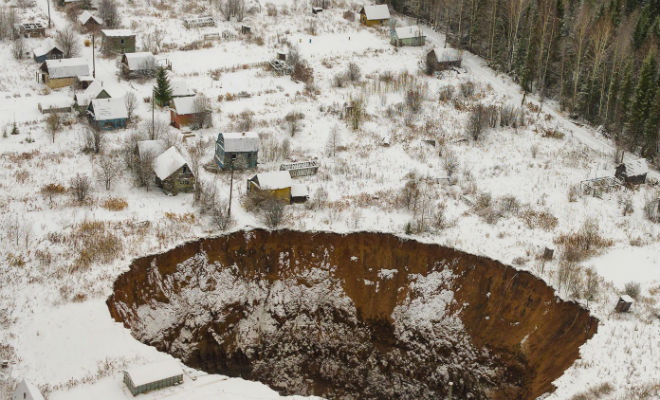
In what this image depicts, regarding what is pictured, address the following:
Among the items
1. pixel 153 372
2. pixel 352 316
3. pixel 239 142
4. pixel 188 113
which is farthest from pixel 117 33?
pixel 153 372

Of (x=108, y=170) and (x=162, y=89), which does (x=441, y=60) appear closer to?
(x=162, y=89)

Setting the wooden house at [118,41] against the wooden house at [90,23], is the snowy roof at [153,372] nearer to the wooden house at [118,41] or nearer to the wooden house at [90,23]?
the wooden house at [118,41]

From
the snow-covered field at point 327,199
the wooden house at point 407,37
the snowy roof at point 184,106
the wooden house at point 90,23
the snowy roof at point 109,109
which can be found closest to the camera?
the snow-covered field at point 327,199

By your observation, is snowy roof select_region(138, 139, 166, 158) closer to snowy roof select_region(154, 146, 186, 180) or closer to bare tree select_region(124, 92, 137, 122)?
snowy roof select_region(154, 146, 186, 180)

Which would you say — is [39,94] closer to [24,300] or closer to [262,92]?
[262,92]

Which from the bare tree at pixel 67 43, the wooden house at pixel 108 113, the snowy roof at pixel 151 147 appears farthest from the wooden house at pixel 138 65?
the snowy roof at pixel 151 147

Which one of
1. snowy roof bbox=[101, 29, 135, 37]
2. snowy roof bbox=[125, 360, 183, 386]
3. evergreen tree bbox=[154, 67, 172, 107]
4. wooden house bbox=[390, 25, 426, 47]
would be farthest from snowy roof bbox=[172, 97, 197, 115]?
wooden house bbox=[390, 25, 426, 47]
